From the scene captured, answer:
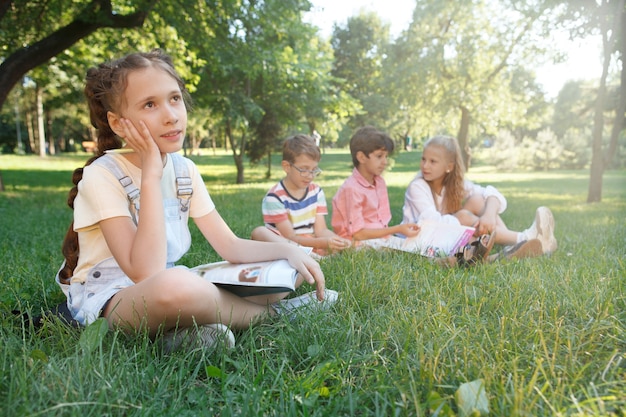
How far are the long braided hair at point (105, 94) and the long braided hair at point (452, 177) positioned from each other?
106 inches

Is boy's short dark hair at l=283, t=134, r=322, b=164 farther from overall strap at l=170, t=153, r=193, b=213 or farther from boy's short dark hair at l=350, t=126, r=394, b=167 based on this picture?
overall strap at l=170, t=153, r=193, b=213

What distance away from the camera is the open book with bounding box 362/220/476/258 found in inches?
138

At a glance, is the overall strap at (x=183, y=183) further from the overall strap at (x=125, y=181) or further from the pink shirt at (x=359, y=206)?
the pink shirt at (x=359, y=206)

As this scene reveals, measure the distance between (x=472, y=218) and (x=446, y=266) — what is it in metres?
1.04

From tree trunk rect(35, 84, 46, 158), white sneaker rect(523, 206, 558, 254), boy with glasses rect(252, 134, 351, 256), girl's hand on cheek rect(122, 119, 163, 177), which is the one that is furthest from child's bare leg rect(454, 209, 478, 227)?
tree trunk rect(35, 84, 46, 158)

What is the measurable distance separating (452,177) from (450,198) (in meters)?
0.19

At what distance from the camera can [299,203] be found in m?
4.03

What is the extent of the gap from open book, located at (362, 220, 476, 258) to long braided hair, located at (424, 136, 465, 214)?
2.43 ft

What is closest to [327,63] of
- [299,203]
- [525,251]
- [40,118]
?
[299,203]

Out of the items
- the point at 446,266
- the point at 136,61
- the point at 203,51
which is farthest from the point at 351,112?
the point at 136,61

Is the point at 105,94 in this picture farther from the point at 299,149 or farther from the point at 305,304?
the point at 299,149

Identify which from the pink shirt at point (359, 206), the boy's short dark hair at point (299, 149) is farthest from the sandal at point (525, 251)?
the boy's short dark hair at point (299, 149)

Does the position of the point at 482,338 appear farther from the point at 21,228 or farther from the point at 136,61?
the point at 21,228

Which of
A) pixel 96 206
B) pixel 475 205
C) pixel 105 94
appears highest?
pixel 105 94
